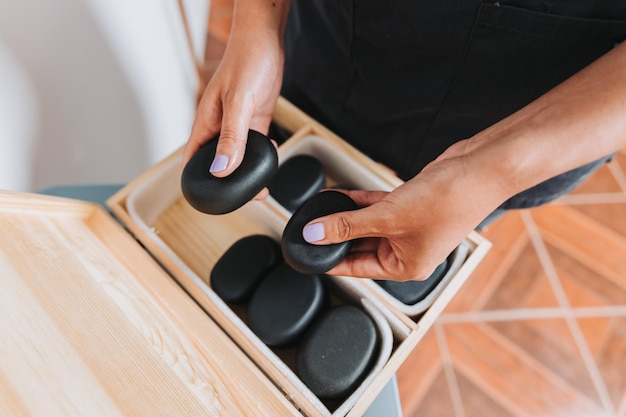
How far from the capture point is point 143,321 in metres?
0.45

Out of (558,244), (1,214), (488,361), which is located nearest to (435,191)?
(1,214)

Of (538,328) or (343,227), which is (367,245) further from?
(538,328)

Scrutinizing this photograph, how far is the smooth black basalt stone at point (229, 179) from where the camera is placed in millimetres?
507

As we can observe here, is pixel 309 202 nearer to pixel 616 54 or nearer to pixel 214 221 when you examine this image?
pixel 214 221

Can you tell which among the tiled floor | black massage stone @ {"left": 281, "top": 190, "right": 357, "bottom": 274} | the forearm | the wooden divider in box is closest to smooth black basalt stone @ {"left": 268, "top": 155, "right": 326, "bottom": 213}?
the wooden divider in box

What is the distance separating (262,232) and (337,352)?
0.21 meters

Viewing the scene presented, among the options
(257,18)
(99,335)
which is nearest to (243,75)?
(257,18)

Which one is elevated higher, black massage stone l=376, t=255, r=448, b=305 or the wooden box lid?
black massage stone l=376, t=255, r=448, b=305

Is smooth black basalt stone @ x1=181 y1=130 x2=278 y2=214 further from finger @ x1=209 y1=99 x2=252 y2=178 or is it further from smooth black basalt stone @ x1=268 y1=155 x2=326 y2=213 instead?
smooth black basalt stone @ x1=268 y1=155 x2=326 y2=213

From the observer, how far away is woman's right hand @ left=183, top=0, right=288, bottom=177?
0.54 m

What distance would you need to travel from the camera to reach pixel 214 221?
668 millimetres

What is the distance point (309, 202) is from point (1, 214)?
314 mm

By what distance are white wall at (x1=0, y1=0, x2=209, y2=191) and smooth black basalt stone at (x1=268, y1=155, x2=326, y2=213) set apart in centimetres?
36

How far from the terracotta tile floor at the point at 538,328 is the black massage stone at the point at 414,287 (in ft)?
1.91
